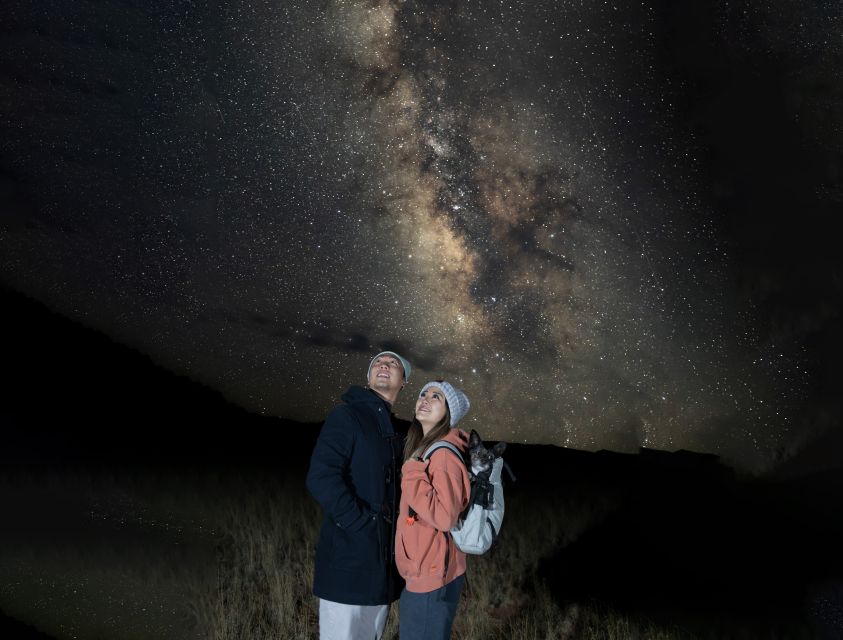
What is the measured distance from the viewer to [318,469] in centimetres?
272

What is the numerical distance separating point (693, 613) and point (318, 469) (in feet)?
19.9

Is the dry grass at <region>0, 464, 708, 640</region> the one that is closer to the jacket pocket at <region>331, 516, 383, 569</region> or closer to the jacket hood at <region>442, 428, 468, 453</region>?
the jacket pocket at <region>331, 516, 383, 569</region>

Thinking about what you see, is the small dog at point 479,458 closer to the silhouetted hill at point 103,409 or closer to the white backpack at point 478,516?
the white backpack at point 478,516

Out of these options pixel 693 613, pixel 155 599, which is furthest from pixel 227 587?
pixel 693 613

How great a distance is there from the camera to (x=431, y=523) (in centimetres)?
260

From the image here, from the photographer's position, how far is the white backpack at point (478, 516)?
2.69 meters

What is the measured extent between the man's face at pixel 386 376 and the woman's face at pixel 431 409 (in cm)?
26

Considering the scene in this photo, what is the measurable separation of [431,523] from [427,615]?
45 centimetres

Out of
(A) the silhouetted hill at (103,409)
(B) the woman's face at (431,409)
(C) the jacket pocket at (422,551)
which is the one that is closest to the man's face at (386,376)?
(B) the woman's face at (431,409)

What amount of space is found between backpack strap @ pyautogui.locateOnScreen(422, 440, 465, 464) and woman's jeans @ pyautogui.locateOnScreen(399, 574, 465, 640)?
0.55 meters

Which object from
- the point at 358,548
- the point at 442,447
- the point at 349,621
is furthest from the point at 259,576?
the point at 442,447

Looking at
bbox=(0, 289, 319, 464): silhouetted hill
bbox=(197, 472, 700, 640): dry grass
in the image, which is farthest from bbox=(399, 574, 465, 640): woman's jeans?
bbox=(0, 289, 319, 464): silhouetted hill

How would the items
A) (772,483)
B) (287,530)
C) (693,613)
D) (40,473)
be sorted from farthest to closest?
(772,483), (40,473), (287,530), (693,613)

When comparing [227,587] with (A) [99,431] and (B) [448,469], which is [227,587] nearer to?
(B) [448,469]
